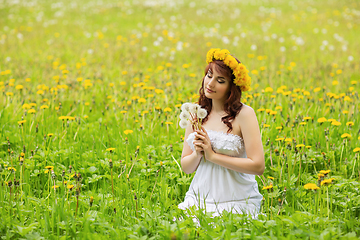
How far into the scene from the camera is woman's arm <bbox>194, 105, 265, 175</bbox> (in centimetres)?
227

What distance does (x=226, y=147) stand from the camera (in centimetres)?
233

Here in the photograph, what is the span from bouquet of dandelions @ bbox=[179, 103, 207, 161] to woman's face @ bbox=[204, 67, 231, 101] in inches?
5.4

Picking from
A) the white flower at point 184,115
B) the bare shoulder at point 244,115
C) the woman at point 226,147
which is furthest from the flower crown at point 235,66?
the white flower at point 184,115

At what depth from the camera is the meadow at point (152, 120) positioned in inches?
84.3

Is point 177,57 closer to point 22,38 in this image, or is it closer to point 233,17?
point 22,38

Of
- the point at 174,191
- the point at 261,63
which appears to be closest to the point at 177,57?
the point at 261,63

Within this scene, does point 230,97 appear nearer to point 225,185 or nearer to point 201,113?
point 201,113

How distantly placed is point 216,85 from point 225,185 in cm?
72

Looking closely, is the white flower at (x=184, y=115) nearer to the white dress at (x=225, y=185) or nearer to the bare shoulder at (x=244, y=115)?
the white dress at (x=225, y=185)

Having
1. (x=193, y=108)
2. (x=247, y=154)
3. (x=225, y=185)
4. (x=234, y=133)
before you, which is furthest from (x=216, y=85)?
(x=225, y=185)

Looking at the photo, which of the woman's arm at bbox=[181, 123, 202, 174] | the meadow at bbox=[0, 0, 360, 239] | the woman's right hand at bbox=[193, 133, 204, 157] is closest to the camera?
the meadow at bbox=[0, 0, 360, 239]

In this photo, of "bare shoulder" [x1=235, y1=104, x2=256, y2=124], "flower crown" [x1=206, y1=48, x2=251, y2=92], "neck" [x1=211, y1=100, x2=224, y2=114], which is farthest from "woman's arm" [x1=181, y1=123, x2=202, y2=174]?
"flower crown" [x1=206, y1=48, x2=251, y2=92]

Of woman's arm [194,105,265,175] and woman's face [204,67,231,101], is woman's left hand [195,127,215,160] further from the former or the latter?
woman's face [204,67,231,101]

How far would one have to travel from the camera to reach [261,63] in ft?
23.8
